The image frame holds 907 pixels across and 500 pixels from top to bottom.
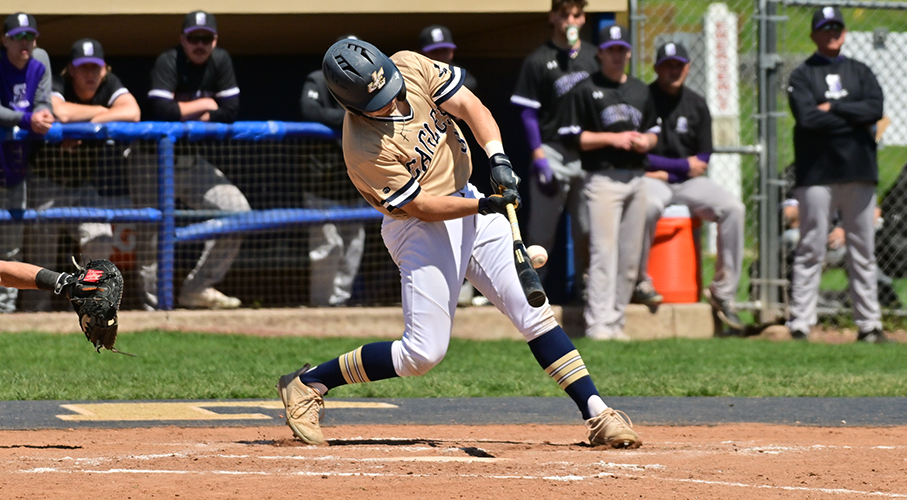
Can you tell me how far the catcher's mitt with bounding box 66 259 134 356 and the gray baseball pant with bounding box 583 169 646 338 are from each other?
206 inches

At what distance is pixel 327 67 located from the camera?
496 centimetres

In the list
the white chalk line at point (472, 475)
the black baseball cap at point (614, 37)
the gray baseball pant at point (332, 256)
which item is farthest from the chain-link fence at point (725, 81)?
the white chalk line at point (472, 475)

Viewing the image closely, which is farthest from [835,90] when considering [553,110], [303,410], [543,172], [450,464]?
[450,464]

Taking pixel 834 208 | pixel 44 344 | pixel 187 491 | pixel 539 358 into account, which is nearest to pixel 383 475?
pixel 187 491

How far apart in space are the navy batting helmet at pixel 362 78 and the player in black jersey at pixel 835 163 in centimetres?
573

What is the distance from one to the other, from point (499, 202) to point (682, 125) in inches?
216

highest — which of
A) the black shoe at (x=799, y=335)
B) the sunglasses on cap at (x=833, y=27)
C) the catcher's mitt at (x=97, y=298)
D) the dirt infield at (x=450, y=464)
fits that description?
the sunglasses on cap at (x=833, y=27)

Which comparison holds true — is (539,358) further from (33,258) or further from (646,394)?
(33,258)

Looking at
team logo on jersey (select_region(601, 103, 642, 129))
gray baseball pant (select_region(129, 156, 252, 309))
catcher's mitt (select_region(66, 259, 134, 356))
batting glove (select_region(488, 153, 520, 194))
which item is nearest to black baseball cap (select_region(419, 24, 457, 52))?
team logo on jersey (select_region(601, 103, 642, 129))

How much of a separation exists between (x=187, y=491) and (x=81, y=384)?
3.47 m

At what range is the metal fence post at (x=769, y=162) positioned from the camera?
10.8 m

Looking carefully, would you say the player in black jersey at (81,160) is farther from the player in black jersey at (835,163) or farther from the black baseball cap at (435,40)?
the player in black jersey at (835,163)

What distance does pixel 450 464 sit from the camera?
4688 mm

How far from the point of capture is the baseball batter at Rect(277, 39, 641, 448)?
4.97 meters
